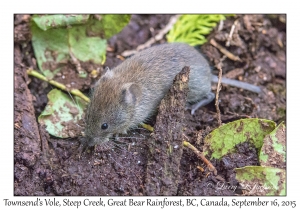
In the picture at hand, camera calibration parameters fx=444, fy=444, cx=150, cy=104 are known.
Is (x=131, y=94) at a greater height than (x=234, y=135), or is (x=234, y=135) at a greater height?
(x=131, y=94)

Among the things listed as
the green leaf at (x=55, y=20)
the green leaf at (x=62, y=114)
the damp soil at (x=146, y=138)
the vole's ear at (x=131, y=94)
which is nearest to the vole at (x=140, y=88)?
the vole's ear at (x=131, y=94)

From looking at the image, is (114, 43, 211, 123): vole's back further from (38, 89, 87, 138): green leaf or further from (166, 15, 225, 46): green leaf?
(38, 89, 87, 138): green leaf

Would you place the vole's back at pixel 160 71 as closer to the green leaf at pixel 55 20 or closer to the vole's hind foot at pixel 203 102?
the vole's hind foot at pixel 203 102

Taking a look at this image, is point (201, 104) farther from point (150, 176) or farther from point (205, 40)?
point (150, 176)

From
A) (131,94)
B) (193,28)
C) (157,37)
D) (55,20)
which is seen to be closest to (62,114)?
(131,94)

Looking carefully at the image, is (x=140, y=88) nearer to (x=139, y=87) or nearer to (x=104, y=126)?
(x=139, y=87)

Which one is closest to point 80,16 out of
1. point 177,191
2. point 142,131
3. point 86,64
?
point 86,64
